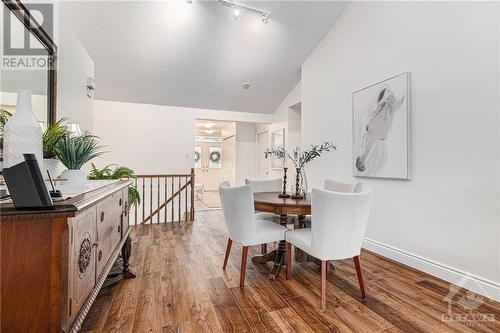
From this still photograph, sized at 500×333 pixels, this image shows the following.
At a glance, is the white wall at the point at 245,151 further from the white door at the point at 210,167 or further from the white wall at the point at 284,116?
the white door at the point at 210,167

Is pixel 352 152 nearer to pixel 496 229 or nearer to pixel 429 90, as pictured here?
pixel 429 90

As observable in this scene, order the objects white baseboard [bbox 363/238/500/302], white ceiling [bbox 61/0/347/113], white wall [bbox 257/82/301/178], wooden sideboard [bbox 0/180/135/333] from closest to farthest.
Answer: wooden sideboard [bbox 0/180/135/333] < white baseboard [bbox 363/238/500/302] < white ceiling [bbox 61/0/347/113] < white wall [bbox 257/82/301/178]

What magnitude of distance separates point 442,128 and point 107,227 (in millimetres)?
2906

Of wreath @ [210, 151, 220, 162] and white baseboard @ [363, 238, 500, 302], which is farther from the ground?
wreath @ [210, 151, 220, 162]

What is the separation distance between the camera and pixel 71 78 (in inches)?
105

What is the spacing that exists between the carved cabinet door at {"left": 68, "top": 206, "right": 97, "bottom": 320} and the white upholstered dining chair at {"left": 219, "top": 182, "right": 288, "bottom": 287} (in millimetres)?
1101

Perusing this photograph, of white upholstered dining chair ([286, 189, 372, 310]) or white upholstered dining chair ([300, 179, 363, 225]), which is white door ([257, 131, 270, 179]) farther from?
white upholstered dining chair ([286, 189, 372, 310])

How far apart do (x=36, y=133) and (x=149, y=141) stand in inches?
163

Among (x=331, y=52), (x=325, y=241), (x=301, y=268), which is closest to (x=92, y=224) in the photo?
(x=325, y=241)

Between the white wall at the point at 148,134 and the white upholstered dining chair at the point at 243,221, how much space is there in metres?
3.51

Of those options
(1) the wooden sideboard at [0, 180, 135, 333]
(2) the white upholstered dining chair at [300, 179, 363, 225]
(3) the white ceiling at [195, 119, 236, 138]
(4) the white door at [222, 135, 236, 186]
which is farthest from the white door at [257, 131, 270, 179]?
(1) the wooden sideboard at [0, 180, 135, 333]

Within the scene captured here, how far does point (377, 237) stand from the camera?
3.00m

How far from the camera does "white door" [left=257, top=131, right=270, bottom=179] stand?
652cm

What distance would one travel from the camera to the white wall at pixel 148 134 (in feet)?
16.2
